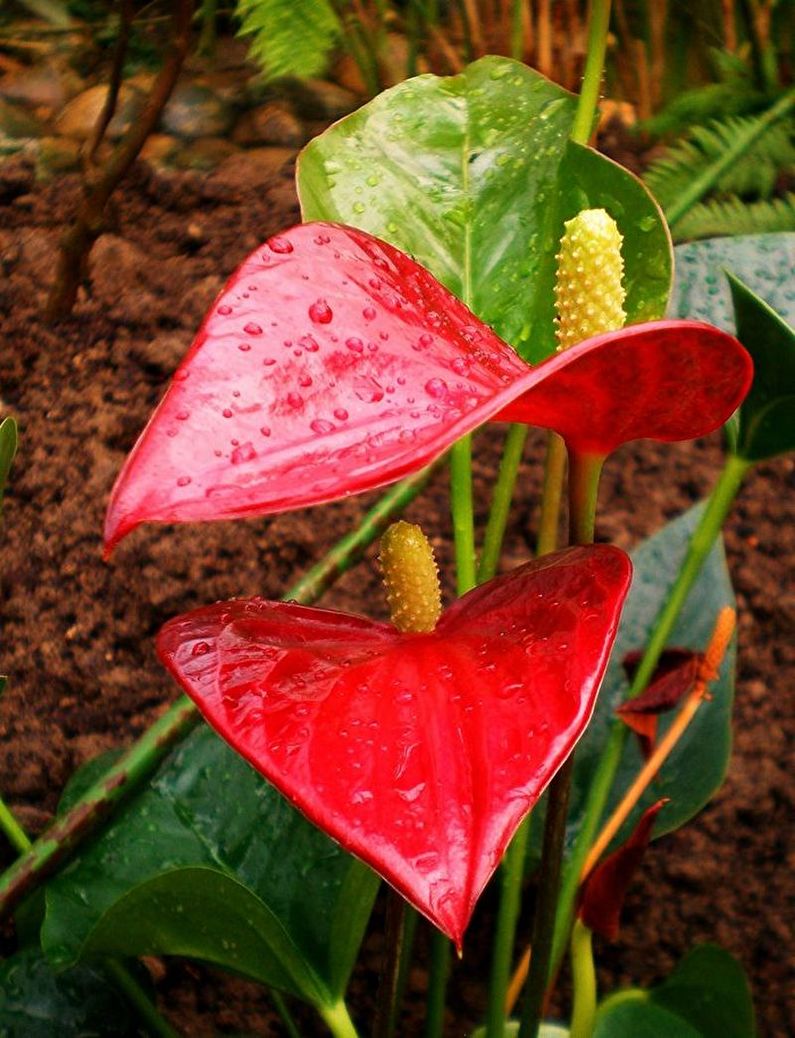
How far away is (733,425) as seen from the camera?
0.58 metres

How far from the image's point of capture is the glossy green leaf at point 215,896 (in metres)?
0.48

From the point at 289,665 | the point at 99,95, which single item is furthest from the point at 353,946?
the point at 99,95

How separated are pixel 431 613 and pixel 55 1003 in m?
0.38

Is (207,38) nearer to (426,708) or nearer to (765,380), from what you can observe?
(765,380)

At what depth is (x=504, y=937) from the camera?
0.66 meters

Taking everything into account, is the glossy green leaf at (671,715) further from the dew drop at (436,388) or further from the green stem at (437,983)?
→ the dew drop at (436,388)

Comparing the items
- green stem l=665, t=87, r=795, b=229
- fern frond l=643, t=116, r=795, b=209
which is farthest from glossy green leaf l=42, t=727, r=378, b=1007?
fern frond l=643, t=116, r=795, b=209

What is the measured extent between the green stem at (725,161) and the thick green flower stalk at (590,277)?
45 cm

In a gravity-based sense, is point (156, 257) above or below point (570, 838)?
above

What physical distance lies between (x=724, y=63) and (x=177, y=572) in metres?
0.68

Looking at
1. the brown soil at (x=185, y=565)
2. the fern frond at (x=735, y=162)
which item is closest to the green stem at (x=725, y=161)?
the fern frond at (x=735, y=162)

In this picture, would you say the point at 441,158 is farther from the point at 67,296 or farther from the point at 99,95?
the point at 99,95

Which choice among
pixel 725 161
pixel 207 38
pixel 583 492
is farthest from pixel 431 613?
pixel 207 38

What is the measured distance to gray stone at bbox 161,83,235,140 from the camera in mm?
1175
